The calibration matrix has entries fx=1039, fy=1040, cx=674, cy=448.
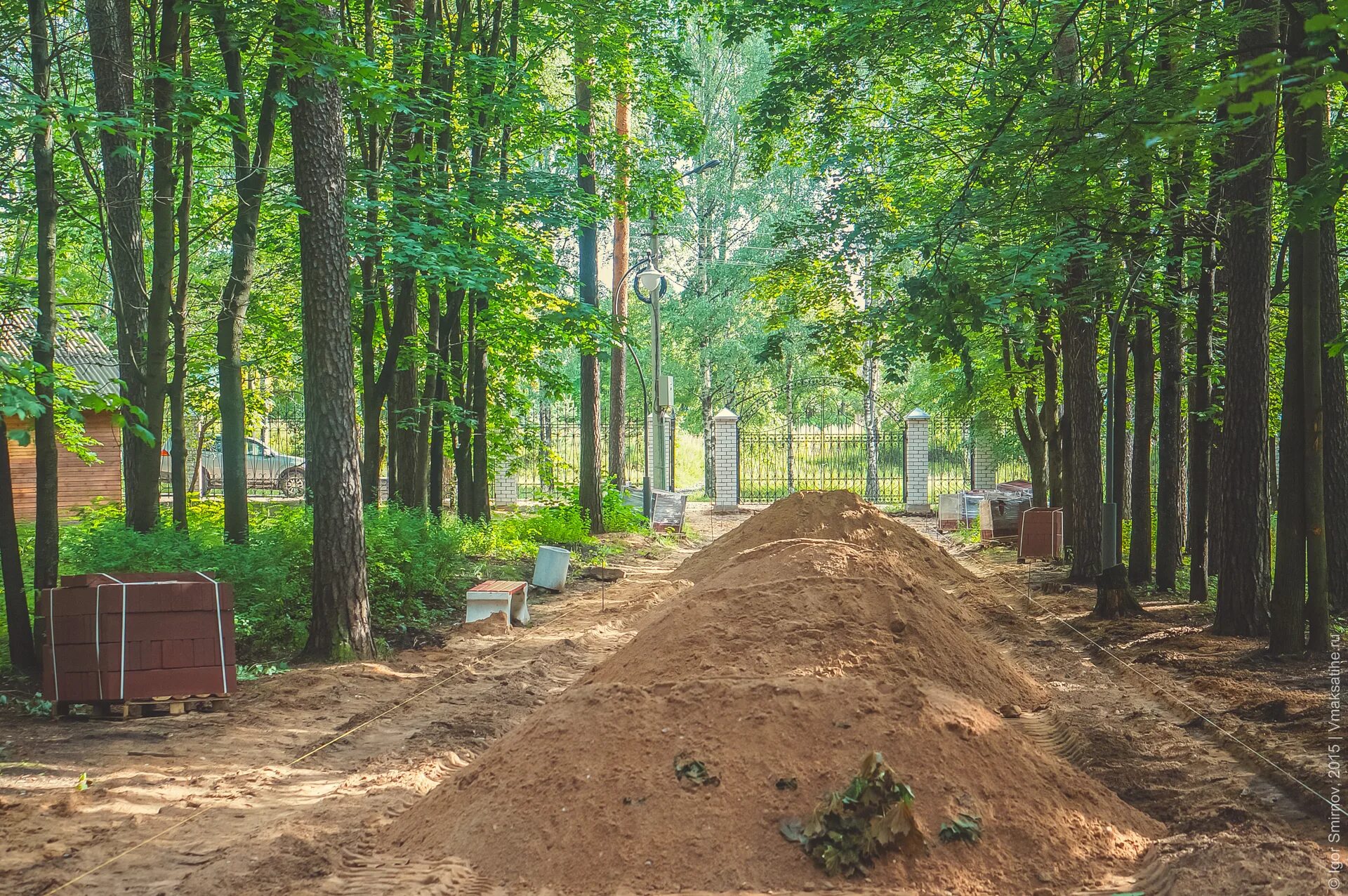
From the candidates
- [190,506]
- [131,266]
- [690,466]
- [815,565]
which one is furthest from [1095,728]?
[690,466]

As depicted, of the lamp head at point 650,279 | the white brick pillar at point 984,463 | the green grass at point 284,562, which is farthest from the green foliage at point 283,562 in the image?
the white brick pillar at point 984,463

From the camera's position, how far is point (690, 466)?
50000 mm

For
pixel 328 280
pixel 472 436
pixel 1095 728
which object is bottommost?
pixel 1095 728

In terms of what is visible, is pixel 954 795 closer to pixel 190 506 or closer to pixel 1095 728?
pixel 1095 728

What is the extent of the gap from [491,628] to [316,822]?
5.81 metres

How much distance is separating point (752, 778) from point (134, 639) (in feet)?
15.9

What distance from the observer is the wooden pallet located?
7457 millimetres

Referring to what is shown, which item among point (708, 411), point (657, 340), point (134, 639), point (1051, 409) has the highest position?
point (657, 340)

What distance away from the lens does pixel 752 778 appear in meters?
5.16

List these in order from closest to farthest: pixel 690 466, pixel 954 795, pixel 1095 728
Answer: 1. pixel 954 795
2. pixel 1095 728
3. pixel 690 466

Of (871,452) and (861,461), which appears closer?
(871,452)

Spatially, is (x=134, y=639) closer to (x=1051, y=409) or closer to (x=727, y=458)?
(x=1051, y=409)

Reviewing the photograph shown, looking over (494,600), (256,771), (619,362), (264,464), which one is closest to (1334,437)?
(494,600)

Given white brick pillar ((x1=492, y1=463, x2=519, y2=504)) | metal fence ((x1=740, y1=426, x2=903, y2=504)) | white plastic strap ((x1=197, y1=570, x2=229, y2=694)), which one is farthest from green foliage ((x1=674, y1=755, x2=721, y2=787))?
white brick pillar ((x1=492, y1=463, x2=519, y2=504))
